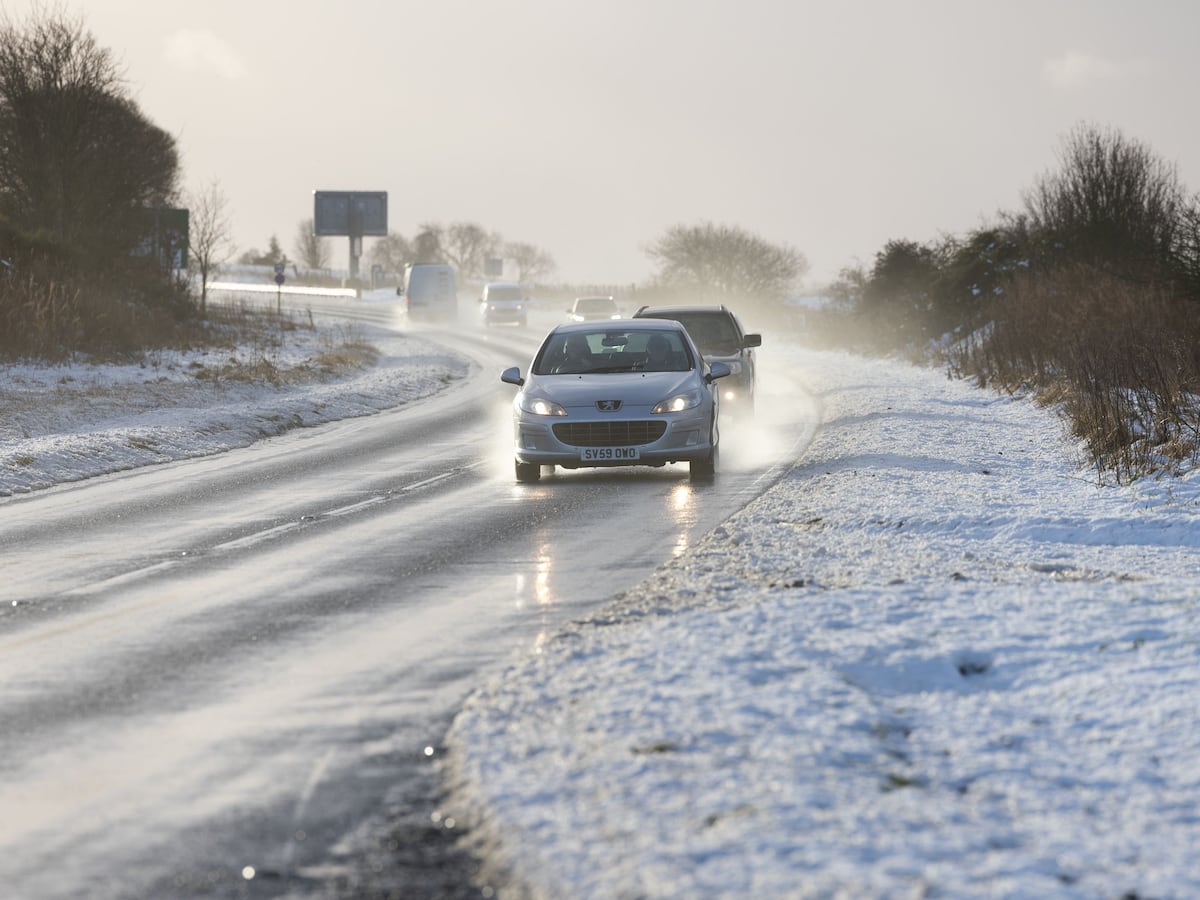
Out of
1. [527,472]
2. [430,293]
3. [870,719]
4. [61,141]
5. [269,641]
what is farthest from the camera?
[430,293]

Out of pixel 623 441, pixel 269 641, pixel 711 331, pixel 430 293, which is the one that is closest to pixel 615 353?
pixel 623 441

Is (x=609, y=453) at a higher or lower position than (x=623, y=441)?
lower

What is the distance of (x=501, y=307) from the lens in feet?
212

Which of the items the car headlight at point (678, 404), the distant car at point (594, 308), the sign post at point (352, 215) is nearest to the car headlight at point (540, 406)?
the car headlight at point (678, 404)

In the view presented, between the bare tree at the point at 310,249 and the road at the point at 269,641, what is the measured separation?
5150 inches

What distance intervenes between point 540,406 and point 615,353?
1364 mm

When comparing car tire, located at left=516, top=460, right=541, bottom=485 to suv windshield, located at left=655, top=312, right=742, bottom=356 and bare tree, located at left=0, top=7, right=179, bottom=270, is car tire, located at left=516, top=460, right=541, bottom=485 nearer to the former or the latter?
suv windshield, located at left=655, top=312, right=742, bottom=356

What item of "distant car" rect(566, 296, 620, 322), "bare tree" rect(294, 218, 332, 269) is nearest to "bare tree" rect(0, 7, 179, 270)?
"distant car" rect(566, 296, 620, 322)

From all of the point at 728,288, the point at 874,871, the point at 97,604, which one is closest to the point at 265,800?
the point at 874,871

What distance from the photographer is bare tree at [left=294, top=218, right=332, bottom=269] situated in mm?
144750

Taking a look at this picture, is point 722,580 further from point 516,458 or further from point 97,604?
point 516,458

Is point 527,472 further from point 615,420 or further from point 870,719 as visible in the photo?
point 870,719

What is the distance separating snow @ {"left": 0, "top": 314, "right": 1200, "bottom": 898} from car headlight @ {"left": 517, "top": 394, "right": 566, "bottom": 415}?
11.7 feet

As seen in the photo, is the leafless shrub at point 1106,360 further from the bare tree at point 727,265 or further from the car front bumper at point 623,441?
the bare tree at point 727,265
